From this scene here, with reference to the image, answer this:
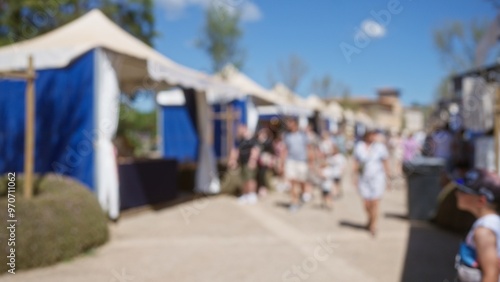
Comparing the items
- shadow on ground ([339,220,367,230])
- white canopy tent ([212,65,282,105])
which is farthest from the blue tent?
shadow on ground ([339,220,367,230])

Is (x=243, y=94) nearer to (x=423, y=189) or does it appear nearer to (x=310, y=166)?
(x=310, y=166)

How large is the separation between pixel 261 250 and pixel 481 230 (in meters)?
3.54

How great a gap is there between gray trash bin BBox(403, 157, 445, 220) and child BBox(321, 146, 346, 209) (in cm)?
171

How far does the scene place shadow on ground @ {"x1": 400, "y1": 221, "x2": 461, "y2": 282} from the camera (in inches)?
179

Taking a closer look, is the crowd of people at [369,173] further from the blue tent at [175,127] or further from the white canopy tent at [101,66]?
the blue tent at [175,127]

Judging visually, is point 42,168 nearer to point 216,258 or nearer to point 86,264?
point 86,264

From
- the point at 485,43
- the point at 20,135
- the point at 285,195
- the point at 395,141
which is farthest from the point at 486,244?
the point at 395,141

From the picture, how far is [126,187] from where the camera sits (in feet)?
25.6

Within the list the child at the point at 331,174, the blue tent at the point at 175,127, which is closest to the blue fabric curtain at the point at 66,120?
the child at the point at 331,174

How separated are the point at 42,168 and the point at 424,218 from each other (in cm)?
645

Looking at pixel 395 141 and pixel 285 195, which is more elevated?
pixel 395 141

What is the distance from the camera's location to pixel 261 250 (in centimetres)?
558

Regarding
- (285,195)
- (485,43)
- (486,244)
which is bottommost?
(285,195)

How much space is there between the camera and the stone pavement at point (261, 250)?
4547 mm
